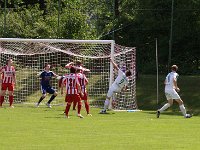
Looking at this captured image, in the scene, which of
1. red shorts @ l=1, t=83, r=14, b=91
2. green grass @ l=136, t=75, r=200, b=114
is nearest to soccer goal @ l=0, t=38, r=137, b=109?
green grass @ l=136, t=75, r=200, b=114

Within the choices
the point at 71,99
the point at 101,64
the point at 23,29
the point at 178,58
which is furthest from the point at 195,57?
the point at 71,99

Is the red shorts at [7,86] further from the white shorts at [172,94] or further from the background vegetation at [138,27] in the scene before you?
the background vegetation at [138,27]

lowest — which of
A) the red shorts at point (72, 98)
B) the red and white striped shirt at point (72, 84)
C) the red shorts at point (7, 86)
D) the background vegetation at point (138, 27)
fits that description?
the red shorts at point (72, 98)

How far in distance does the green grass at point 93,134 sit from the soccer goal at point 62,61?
9.22 metres

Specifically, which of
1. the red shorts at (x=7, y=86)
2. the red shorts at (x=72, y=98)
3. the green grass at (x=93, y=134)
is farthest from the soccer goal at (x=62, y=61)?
the green grass at (x=93, y=134)

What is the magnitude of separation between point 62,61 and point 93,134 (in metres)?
19.3

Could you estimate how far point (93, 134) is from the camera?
61.0ft

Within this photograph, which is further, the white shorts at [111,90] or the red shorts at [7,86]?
the red shorts at [7,86]

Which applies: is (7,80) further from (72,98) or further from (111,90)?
(72,98)

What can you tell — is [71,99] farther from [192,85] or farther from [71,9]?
[71,9]

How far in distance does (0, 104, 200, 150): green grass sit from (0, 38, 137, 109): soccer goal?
9.22m

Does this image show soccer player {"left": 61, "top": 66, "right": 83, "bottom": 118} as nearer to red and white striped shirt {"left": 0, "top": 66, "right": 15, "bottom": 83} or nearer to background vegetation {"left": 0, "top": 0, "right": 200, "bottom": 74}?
red and white striped shirt {"left": 0, "top": 66, "right": 15, "bottom": 83}

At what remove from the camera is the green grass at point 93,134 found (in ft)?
52.3

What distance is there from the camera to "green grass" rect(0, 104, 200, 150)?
1593 centimetres
